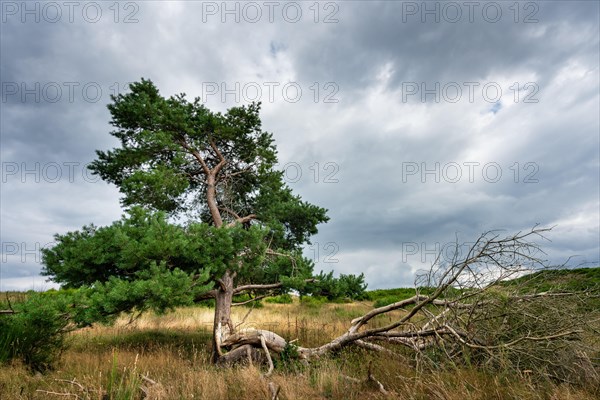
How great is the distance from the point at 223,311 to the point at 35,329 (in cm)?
419

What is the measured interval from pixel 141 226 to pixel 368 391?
5818 mm

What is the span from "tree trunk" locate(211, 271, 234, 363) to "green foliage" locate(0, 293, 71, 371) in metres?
3.22

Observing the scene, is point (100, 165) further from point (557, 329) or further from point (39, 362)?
point (557, 329)

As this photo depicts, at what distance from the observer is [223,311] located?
9.95 m

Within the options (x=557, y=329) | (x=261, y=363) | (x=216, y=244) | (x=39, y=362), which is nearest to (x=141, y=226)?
(x=216, y=244)

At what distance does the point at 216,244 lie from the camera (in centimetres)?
838

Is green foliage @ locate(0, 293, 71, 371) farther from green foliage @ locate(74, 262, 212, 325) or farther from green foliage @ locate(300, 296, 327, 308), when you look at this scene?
green foliage @ locate(300, 296, 327, 308)

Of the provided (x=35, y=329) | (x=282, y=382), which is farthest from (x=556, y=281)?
(x=35, y=329)

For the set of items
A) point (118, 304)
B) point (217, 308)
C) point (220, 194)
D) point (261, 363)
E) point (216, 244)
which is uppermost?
point (220, 194)

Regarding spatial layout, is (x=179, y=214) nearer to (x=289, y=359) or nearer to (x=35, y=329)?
(x=35, y=329)

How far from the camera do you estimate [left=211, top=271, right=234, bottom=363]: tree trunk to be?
8.77 meters

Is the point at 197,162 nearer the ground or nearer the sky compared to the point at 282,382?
nearer the sky

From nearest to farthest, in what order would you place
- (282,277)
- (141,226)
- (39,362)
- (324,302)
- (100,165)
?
(39,362), (141,226), (282,277), (100,165), (324,302)

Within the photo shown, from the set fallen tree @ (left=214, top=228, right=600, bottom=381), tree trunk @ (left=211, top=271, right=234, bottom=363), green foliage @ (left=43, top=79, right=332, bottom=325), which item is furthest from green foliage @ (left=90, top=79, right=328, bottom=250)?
fallen tree @ (left=214, top=228, right=600, bottom=381)
